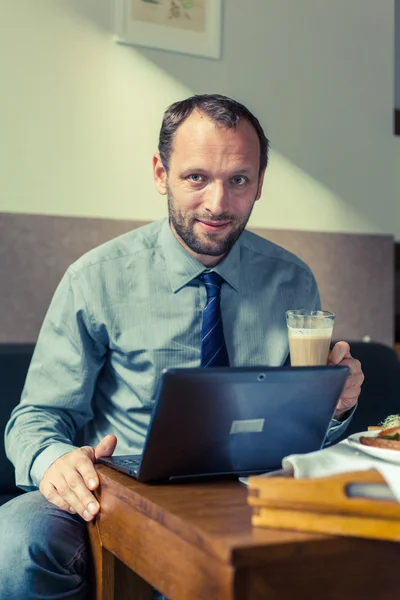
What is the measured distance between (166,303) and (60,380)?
0.31 m

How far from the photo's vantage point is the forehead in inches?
70.2

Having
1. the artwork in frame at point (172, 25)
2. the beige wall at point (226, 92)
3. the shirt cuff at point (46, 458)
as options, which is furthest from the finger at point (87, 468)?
the artwork in frame at point (172, 25)

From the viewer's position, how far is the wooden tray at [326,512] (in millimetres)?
914

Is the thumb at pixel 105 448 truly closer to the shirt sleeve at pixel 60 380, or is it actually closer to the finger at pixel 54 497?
the finger at pixel 54 497

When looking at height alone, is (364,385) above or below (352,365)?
below

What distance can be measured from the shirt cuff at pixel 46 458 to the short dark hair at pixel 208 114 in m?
0.77

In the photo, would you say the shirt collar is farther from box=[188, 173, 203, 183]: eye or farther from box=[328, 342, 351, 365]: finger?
box=[328, 342, 351, 365]: finger

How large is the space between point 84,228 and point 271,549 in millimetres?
1897

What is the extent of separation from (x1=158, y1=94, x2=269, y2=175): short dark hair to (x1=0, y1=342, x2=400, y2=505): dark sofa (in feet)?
2.44

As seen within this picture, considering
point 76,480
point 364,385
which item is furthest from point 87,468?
point 364,385

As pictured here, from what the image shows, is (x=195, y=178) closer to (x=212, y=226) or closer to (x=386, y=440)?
(x=212, y=226)

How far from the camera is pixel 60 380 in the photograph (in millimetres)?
1732

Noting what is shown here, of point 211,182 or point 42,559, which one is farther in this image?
point 211,182

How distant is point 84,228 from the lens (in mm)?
2633
